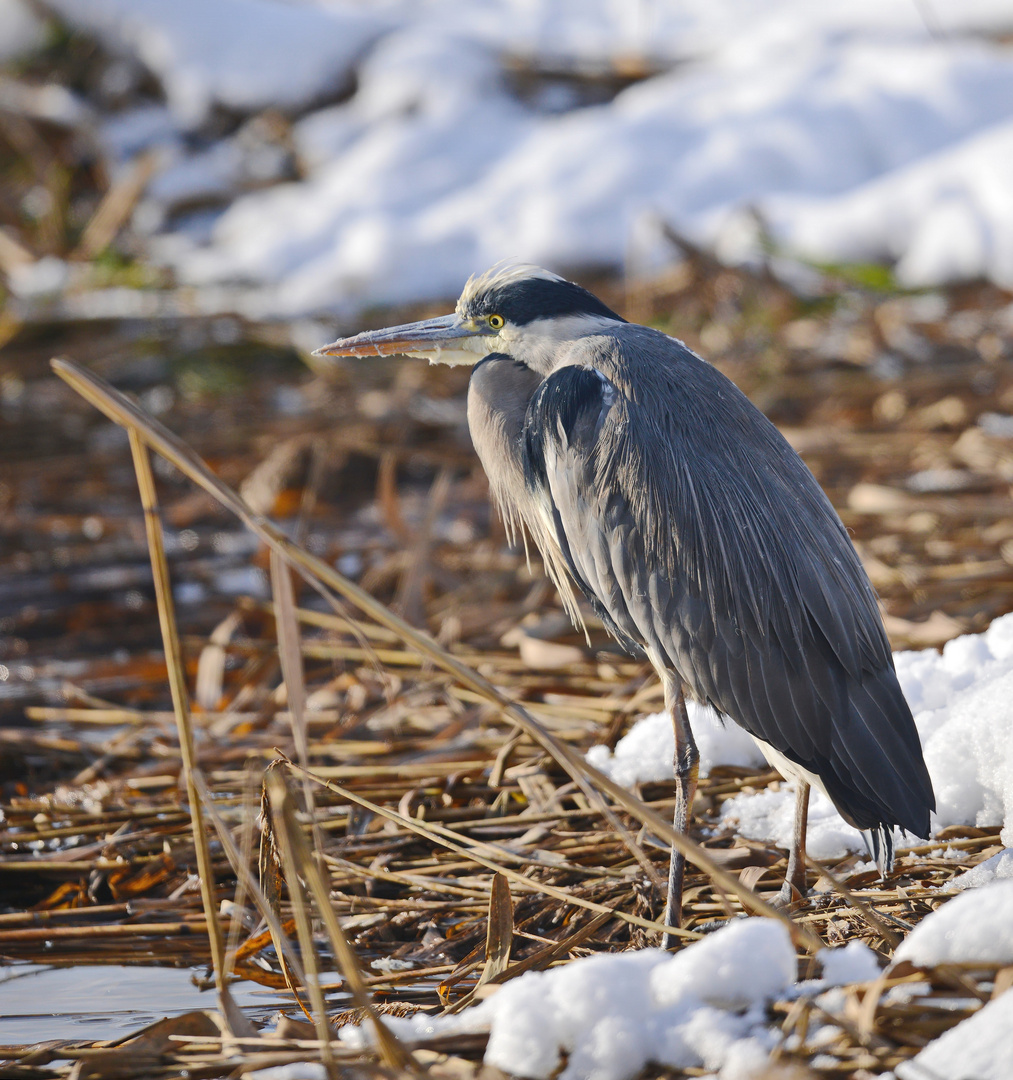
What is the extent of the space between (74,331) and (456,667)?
20.4 feet

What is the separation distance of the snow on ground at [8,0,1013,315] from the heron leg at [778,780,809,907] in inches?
209

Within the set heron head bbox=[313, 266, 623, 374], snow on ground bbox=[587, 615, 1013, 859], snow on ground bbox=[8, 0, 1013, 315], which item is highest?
snow on ground bbox=[8, 0, 1013, 315]

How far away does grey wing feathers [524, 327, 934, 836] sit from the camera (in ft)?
7.09

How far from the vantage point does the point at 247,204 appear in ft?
30.5

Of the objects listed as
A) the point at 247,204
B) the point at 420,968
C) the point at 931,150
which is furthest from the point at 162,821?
the point at 931,150

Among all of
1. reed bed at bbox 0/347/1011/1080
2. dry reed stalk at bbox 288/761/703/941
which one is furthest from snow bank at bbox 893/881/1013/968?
dry reed stalk at bbox 288/761/703/941

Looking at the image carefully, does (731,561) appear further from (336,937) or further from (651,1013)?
(336,937)

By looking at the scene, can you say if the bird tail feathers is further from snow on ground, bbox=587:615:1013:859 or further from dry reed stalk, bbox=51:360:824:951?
dry reed stalk, bbox=51:360:824:951

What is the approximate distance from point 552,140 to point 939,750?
7.62 metres

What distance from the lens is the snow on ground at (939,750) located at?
2.24m

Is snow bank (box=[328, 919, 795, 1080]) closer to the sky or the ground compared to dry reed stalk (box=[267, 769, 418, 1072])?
closer to the ground

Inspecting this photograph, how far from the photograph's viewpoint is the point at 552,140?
9.09m

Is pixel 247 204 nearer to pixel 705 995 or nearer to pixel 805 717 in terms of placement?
pixel 805 717

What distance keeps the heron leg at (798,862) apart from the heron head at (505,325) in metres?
1.02
